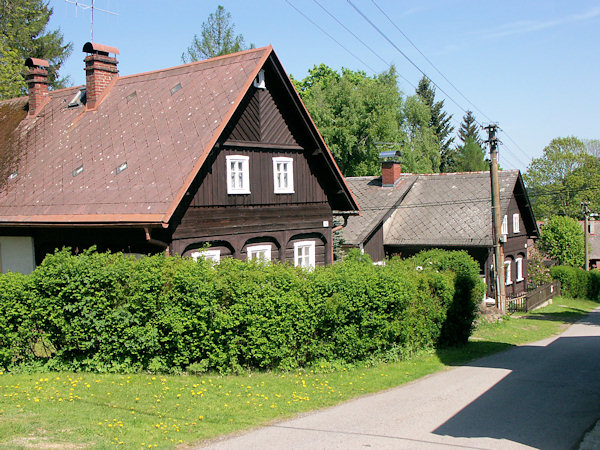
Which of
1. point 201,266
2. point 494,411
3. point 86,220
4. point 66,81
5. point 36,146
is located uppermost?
point 66,81

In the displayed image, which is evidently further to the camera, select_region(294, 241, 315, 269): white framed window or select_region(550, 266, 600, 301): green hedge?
select_region(550, 266, 600, 301): green hedge

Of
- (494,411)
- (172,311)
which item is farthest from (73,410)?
(494,411)

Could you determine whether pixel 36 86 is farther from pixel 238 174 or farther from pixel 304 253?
pixel 304 253

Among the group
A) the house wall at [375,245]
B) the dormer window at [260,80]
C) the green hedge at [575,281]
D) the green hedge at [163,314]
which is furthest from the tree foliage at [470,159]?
the green hedge at [163,314]

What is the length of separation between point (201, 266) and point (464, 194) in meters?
25.1

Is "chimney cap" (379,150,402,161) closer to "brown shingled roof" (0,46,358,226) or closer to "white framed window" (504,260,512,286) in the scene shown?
"white framed window" (504,260,512,286)

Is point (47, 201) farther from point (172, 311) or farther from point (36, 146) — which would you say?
point (172, 311)

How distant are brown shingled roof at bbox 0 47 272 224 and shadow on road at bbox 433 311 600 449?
848cm

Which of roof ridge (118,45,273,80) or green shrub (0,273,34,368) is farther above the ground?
roof ridge (118,45,273,80)

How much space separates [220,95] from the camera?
17984 mm

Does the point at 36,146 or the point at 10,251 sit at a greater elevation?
the point at 36,146

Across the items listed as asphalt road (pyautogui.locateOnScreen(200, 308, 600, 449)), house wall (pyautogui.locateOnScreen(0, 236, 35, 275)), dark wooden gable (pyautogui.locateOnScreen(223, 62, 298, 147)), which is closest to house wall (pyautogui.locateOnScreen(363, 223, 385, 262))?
dark wooden gable (pyautogui.locateOnScreen(223, 62, 298, 147))

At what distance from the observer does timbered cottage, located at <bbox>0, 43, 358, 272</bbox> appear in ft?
53.5

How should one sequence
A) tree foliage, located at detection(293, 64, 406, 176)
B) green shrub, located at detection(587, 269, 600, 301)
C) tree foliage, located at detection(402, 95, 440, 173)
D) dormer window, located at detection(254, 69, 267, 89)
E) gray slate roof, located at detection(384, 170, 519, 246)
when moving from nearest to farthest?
1. dormer window, located at detection(254, 69, 267, 89)
2. gray slate roof, located at detection(384, 170, 519, 246)
3. tree foliage, located at detection(293, 64, 406, 176)
4. green shrub, located at detection(587, 269, 600, 301)
5. tree foliage, located at detection(402, 95, 440, 173)
